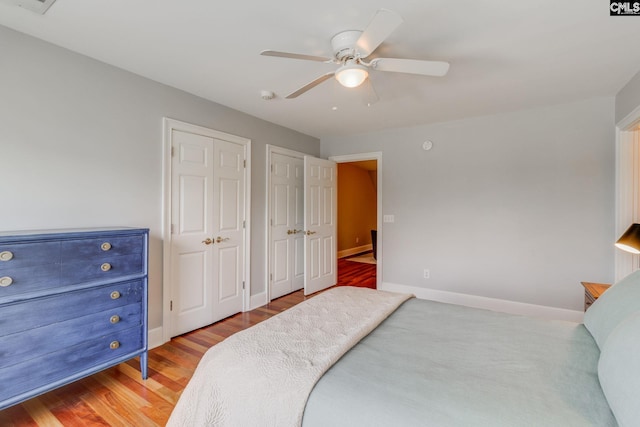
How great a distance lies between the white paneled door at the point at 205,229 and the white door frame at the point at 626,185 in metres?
3.89

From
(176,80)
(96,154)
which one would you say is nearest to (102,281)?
(96,154)

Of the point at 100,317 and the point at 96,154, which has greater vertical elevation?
the point at 96,154

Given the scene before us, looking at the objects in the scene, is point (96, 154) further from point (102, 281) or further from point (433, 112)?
point (433, 112)

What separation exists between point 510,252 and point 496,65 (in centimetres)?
216

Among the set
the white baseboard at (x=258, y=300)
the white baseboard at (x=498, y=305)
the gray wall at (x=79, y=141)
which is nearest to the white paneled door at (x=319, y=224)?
the white baseboard at (x=258, y=300)

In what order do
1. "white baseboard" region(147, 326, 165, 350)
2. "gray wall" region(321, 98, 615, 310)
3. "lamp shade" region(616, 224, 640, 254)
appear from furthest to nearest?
"gray wall" region(321, 98, 615, 310), "white baseboard" region(147, 326, 165, 350), "lamp shade" region(616, 224, 640, 254)

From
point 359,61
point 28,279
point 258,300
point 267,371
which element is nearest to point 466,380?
point 267,371

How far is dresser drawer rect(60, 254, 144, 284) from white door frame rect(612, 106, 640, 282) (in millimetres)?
4312

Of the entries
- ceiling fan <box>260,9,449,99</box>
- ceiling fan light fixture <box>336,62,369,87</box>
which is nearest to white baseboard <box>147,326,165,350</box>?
ceiling fan <box>260,9,449,99</box>

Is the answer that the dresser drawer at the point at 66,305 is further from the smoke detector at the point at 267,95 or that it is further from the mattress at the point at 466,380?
the smoke detector at the point at 267,95

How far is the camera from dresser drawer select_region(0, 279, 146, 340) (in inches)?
61.9

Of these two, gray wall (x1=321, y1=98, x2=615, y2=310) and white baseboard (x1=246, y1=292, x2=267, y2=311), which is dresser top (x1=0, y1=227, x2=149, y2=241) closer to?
white baseboard (x1=246, y1=292, x2=267, y2=311)

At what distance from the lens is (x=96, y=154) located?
2.25 meters

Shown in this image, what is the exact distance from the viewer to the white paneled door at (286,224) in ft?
12.8
